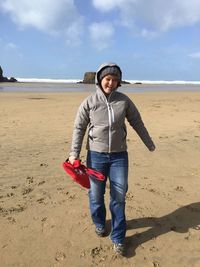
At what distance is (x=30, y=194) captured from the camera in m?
5.86

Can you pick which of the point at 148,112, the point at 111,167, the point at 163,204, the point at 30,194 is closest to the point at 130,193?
the point at 163,204

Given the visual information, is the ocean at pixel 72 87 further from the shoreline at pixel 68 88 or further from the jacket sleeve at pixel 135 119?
the jacket sleeve at pixel 135 119

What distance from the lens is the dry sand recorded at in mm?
4328

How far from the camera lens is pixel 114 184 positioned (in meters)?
4.29

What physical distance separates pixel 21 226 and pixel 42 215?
0.36m

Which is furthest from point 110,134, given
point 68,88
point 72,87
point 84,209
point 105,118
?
point 72,87

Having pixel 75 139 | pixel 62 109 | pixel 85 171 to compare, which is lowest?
pixel 62 109

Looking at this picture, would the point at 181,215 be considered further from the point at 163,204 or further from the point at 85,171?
the point at 85,171

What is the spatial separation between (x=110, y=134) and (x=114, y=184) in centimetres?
52

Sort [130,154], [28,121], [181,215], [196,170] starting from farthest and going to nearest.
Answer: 1. [28,121]
2. [130,154]
3. [196,170]
4. [181,215]

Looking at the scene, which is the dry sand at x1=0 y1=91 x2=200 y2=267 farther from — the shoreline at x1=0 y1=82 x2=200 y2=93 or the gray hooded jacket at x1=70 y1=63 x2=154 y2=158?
the shoreline at x1=0 y1=82 x2=200 y2=93

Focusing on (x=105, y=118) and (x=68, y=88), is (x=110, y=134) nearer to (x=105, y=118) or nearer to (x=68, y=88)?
(x=105, y=118)

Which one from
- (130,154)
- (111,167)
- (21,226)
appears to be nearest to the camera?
(111,167)

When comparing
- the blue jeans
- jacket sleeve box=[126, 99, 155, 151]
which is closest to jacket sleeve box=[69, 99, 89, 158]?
the blue jeans
